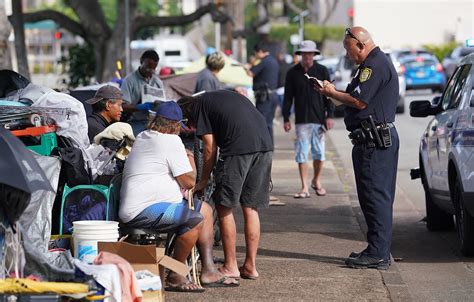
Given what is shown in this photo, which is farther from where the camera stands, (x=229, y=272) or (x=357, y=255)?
(x=357, y=255)

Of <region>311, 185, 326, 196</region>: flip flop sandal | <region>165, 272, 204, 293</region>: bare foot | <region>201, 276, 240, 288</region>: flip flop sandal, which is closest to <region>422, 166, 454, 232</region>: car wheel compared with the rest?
<region>311, 185, 326, 196</region>: flip flop sandal

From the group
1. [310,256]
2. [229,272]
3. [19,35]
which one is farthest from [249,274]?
[19,35]

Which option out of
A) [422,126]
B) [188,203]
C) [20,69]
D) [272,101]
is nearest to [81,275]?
[188,203]

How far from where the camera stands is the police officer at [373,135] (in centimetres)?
943

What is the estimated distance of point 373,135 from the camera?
9406 millimetres

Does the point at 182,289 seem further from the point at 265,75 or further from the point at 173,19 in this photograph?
the point at 173,19

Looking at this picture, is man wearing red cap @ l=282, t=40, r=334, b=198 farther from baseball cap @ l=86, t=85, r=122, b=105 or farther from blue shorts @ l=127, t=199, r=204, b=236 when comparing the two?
blue shorts @ l=127, t=199, r=204, b=236

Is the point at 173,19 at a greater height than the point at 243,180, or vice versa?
the point at 243,180

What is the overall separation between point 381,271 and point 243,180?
1.50 meters

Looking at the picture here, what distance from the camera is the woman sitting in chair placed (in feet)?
27.1

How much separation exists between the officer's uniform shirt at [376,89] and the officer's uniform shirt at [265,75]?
7.41 m

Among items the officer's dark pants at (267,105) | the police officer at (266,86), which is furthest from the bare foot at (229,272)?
the officer's dark pants at (267,105)

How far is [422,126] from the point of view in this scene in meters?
27.4

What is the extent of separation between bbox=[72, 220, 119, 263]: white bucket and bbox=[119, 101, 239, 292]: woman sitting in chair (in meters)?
0.36
